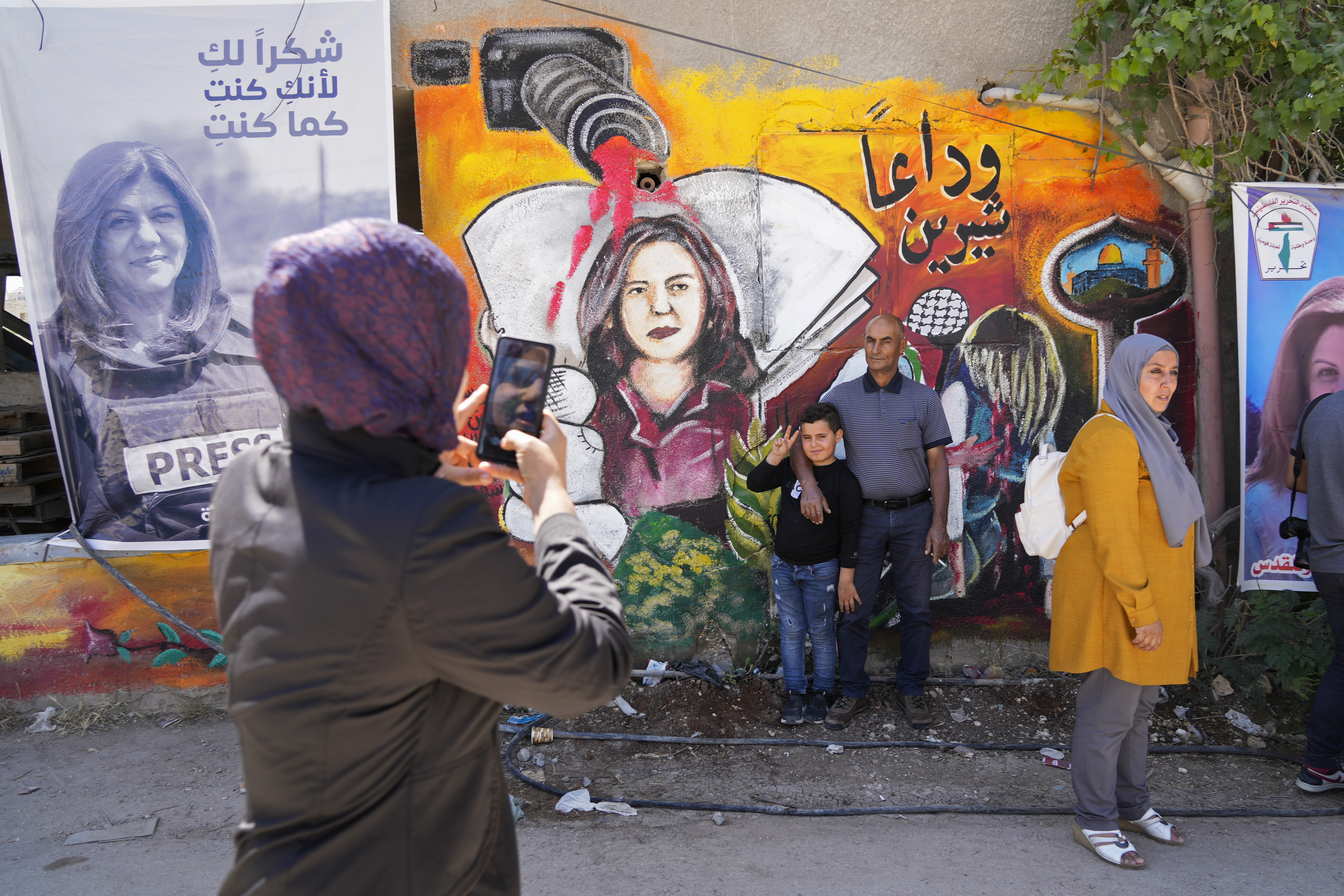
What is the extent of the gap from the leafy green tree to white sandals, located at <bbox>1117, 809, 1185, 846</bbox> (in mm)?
3062

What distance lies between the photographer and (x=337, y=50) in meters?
4.39

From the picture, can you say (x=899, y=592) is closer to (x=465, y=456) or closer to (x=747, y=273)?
(x=747, y=273)

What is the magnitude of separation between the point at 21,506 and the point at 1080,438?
6379 millimetres

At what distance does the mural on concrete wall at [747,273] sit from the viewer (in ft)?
15.4

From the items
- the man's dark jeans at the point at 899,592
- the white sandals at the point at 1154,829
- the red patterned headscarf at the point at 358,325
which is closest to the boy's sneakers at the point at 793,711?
the man's dark jeans at the point at 899,592

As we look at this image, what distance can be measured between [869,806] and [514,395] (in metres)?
2.83

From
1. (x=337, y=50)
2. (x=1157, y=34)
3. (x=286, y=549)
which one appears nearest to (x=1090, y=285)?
(x=1157, y=34)

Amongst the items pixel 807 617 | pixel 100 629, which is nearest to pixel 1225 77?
pixel 807 617

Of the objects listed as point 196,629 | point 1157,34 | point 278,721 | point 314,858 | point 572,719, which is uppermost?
point 1157,34

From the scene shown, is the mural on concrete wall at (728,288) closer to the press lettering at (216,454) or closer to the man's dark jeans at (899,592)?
the man's dark jeans at (899,592)

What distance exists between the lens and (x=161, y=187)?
441 cm

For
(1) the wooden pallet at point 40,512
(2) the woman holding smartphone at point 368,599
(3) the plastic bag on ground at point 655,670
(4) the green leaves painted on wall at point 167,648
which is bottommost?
(3) the plastic bag on ground at point 655,670

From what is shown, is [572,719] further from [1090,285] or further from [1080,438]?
[1090,285]

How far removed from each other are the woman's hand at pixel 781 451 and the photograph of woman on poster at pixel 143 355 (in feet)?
8.49
